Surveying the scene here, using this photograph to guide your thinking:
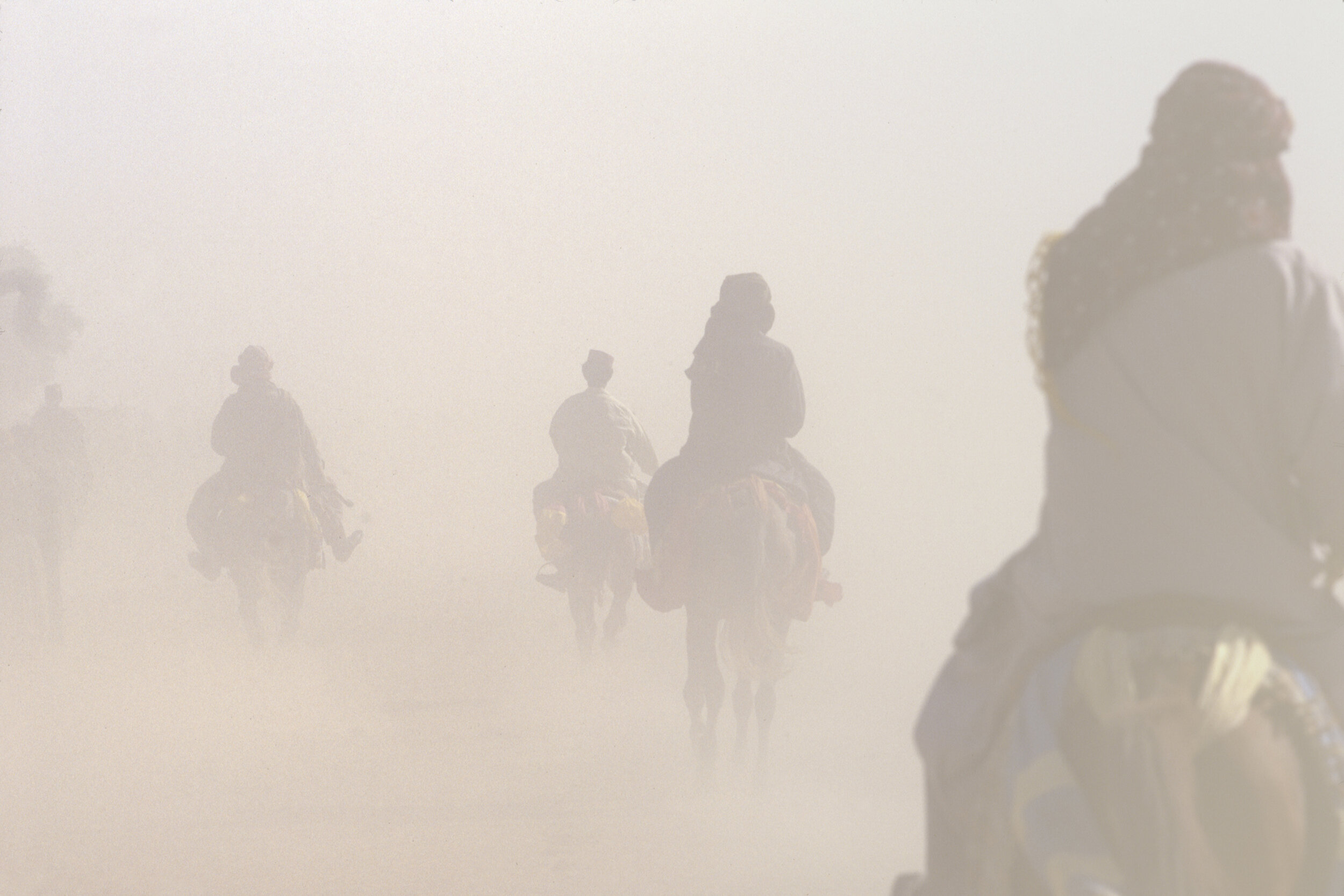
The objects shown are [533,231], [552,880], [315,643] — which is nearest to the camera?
[552,880]

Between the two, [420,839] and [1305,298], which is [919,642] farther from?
[1305,298]

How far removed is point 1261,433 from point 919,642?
18.8 m

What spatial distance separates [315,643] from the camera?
17.1 meters

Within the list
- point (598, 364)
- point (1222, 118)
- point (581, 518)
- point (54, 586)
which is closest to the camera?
point (1222, 118)

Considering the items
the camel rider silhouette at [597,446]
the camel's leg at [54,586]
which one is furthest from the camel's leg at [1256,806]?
the camel's leg at [54,586]

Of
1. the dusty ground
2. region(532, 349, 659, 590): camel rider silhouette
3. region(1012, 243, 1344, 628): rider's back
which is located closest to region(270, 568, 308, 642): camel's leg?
the dusty ground

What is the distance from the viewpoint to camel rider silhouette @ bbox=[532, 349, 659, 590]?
435 inches

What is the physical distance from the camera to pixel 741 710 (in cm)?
859

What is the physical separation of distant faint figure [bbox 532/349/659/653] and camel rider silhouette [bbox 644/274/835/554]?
262 centimetres

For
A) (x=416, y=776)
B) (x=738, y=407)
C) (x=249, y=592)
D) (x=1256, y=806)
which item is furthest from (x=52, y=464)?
(x=1256, y=806)

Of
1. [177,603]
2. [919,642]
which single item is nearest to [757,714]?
[919,642]

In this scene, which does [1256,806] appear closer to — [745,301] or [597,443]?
[745,301]

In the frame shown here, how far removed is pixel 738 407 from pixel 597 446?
3079 millimetres

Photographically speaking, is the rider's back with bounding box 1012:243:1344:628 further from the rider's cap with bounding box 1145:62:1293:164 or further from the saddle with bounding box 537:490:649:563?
the saddle with bounding box 537:490:649:563
